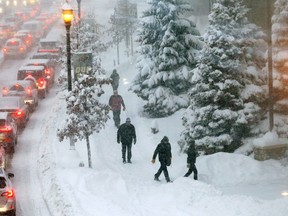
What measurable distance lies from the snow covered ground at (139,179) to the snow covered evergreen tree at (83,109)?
1251 millimetres

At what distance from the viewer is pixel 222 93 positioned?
2450 centimetres

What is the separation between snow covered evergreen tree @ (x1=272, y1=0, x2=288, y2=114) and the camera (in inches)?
1016

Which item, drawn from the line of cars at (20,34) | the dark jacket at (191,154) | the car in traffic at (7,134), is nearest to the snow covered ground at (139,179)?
the car in traffic at (7,134)

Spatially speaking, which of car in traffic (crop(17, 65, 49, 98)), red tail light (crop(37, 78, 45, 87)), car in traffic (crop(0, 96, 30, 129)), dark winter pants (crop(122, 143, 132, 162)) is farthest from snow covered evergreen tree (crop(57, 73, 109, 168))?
red tail light (crop(37, 78, 45, 87))

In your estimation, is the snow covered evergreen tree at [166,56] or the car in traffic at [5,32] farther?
the car in traffic at [5,32]

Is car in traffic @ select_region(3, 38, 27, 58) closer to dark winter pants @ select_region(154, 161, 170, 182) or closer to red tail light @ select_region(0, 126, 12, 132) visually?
red tail light @ select_region(0, 126, 12, 132)

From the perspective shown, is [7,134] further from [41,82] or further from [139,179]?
[41,82]

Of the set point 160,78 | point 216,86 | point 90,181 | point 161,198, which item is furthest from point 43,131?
point 161,198

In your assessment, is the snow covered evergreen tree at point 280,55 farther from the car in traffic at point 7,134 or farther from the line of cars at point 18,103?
the line of cars at point 18,103

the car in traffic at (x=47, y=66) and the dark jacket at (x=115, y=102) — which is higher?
the car in traffic at (x=47, y=66)

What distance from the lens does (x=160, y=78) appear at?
3078 centimetres

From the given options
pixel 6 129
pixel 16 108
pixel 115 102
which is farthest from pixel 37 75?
pixel 6 129

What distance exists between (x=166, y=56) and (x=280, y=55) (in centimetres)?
642

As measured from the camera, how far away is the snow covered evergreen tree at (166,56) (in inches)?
1207
